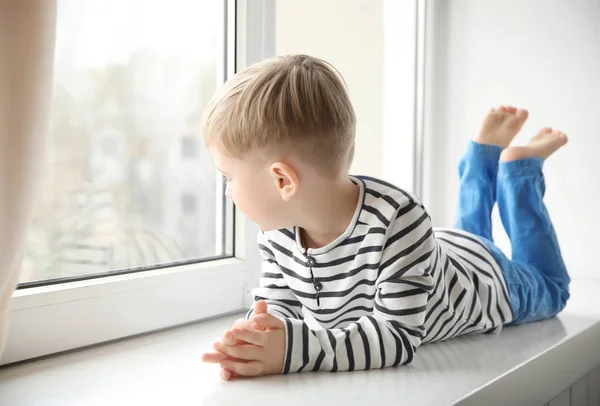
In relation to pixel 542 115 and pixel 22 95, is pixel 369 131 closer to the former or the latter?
pixel 542 115

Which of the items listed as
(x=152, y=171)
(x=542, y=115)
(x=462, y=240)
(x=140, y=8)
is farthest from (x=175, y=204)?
(x=542, y=115)

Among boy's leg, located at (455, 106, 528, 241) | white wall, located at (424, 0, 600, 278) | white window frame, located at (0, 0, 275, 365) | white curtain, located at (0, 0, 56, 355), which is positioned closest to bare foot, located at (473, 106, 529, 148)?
boy's leg, located at (455, 106, 528, 241)

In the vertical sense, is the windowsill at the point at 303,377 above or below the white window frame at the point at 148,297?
below

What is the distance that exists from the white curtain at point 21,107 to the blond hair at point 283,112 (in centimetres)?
23

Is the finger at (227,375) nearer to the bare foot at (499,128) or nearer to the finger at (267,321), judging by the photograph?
the finger at (267,321)

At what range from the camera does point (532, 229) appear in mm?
1247

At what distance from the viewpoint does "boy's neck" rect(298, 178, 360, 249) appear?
36.4 inches

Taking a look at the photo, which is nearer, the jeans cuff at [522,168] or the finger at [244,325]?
the finger at [244,325]

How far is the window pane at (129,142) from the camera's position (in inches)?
39.2

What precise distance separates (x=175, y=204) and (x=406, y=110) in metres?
0.73

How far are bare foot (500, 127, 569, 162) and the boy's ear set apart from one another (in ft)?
1.77

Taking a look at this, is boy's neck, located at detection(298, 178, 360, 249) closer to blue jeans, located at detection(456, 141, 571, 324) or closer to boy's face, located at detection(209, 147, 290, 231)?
boy's face, located at detection(209, 147, 290, 231)

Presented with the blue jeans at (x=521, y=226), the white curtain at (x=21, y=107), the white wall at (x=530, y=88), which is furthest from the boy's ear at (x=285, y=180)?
the white wall at (x=530, y=88)

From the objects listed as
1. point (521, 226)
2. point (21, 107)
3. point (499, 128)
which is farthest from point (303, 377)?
point (499, 128)
